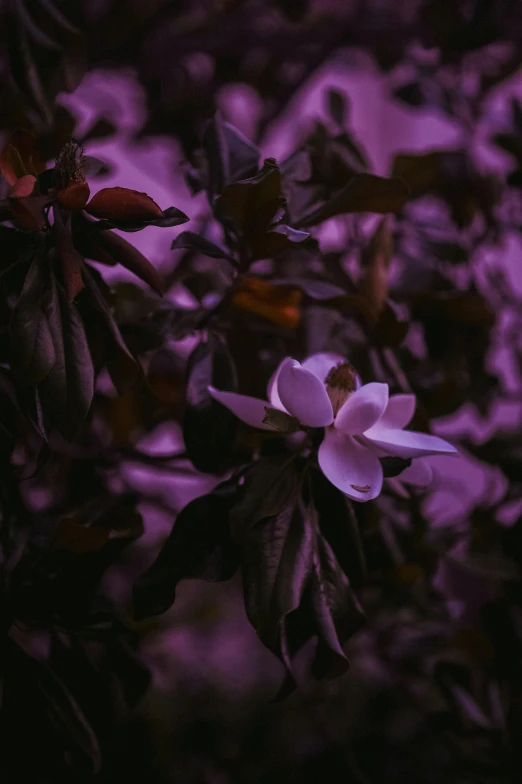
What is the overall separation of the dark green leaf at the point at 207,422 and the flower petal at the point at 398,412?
0.13m

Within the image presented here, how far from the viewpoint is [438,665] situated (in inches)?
32.8

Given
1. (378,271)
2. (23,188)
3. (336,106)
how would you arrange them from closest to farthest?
(23,188)
(378,271)
(336,106)

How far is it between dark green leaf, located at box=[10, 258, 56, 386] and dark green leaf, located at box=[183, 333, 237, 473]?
15 centimetres

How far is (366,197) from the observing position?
562mm

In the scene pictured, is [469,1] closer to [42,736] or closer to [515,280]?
[42,736]

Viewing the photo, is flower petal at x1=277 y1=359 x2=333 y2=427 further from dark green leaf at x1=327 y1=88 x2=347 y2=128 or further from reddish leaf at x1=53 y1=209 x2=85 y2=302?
dark green leaf at x1=327 y1=88 x2=347 y2=128

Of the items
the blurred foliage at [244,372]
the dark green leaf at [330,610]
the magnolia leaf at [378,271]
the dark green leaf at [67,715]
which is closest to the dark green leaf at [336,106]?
the blurred foliage at [244,372]

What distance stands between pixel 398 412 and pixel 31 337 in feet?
0.97

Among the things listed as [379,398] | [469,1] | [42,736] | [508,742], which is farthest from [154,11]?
[508,742]

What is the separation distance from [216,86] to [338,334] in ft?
2.43

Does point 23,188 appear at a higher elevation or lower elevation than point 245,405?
higher

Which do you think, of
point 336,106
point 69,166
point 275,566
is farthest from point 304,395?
point 336,106

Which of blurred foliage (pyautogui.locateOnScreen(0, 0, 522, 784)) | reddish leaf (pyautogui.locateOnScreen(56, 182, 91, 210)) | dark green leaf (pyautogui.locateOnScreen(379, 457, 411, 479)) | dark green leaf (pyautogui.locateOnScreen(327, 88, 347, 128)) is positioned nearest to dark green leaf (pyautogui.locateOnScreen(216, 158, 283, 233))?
blurred foliage (pyautogui.locateOnScreen(0, 0, 522, 784))

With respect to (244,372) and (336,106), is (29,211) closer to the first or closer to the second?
(244,372)
